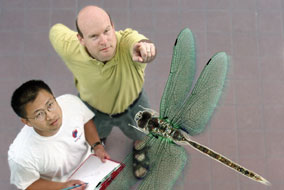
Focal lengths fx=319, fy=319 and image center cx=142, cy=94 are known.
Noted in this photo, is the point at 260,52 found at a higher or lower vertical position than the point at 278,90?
higher

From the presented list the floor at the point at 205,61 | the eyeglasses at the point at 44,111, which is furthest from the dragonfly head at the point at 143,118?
the floor at the point at 205,61

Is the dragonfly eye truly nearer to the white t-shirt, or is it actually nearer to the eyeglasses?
the white t-shirt

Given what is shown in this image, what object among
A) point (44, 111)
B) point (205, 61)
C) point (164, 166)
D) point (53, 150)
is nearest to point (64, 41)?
point (44, 111)

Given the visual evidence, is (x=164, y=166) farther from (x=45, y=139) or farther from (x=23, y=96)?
(x=23, y=96)

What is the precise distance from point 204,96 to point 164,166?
1.30ft

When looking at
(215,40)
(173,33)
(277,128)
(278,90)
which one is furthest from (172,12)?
(277,128)

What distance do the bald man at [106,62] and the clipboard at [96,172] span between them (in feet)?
0.39

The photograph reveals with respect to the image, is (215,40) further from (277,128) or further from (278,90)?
(277,128)

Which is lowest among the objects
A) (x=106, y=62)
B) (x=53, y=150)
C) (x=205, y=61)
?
(x=53, y=150)

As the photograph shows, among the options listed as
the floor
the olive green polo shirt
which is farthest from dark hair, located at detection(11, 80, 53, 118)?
the floor

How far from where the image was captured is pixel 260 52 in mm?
2527

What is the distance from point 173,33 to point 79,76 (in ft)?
3.96

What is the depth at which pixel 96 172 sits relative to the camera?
1.60 m

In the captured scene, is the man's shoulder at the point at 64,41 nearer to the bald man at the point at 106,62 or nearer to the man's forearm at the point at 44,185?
the bald man at the point at 106,62
